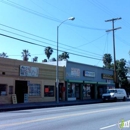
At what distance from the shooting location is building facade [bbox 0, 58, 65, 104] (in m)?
28.9

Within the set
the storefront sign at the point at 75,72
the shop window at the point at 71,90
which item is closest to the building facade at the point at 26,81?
the shop window at the point at 71,90

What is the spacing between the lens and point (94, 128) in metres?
10.9

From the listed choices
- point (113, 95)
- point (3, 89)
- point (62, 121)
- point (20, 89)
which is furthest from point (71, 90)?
point (62, 121)

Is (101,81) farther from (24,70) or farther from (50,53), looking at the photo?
(50,53)

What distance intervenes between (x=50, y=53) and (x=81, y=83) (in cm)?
5275

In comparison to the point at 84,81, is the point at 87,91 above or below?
below

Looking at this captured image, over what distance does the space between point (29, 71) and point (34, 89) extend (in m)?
2.39

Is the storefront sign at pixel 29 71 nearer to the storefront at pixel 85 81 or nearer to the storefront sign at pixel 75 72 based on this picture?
the storefront at pixel 85 81

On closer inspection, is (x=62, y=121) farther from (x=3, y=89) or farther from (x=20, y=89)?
(x=20, y=89)

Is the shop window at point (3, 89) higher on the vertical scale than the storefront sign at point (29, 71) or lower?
lower

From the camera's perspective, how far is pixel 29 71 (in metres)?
31.9

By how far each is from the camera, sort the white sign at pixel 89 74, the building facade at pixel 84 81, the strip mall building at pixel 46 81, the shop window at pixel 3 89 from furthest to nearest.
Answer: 1. the white sign at pixel 89 74
2. the building facade at pixel 84 81
3. the strip mall building at pixel 46 81
4. the shop window at pixel 3 89

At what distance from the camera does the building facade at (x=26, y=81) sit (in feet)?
94.7

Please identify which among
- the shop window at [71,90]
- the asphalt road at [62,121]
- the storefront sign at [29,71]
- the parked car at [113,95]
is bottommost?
the asphalt road at [62,121]
